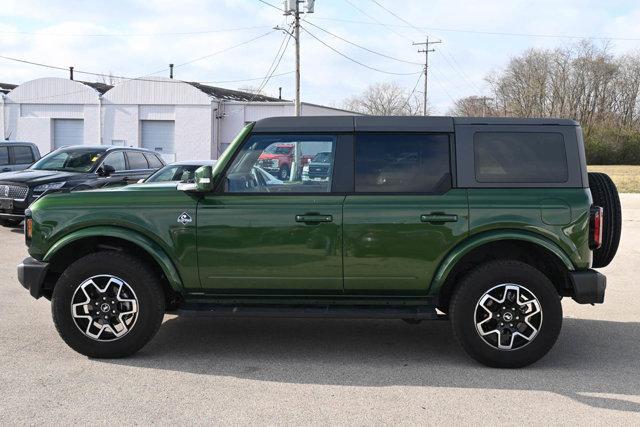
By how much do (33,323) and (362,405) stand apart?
3.44 metres

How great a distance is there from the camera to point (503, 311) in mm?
4719

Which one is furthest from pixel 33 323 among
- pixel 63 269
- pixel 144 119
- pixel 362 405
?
pixel 144 119

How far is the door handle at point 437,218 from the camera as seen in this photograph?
467cm

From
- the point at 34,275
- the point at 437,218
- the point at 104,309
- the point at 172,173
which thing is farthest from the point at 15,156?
the point at 437,218

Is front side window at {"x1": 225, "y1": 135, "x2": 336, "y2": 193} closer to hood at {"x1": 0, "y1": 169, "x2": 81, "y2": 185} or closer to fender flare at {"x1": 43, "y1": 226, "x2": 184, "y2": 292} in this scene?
fender flare at {"x1": 43, "y1": 226, "x2": 184, "y2": 292}

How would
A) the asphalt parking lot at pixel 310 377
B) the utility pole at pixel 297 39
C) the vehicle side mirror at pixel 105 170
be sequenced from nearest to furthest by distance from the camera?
the asphalt parking lot at pixel 310 377 < the vehicle side mirror at pixel 105 170 < the utility pole at pixel 297 39

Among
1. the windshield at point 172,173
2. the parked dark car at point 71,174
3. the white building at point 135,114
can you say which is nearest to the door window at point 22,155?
the parked dark car at point 71,174

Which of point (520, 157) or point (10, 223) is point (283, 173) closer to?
point (520, 157)

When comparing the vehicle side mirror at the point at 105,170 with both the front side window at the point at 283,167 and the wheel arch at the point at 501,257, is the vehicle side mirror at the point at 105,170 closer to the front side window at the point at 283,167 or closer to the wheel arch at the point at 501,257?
the front side window at the point at 283,167

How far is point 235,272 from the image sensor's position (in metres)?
4.77

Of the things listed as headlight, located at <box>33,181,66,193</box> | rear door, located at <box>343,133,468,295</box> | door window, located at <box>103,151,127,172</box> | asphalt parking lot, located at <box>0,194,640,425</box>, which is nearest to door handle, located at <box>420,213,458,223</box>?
rear door, located at <box>343,133,468,295</box>

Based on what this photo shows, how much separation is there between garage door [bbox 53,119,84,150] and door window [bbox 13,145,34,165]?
1171 inches

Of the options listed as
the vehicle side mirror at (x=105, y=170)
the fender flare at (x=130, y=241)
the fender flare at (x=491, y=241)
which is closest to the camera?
the fender flare at (x=491, y=241)

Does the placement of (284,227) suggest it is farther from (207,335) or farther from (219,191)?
(207,335)
